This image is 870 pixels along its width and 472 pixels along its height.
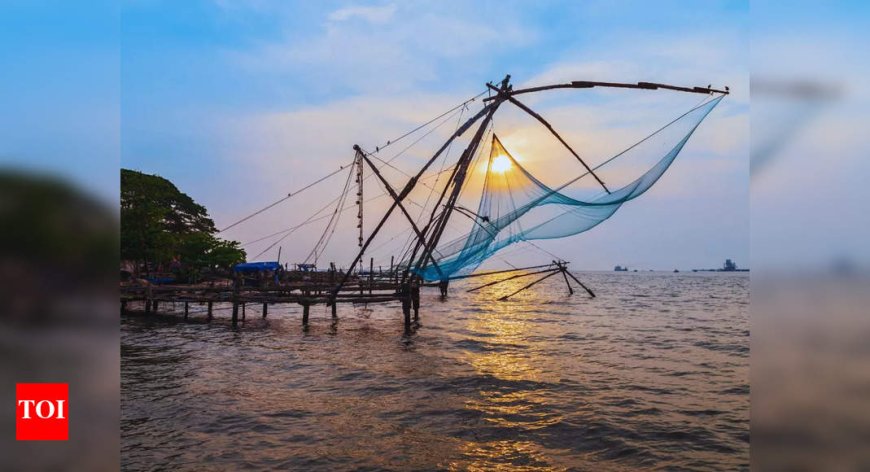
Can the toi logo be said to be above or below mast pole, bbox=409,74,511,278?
below

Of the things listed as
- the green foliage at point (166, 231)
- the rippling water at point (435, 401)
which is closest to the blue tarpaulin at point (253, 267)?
the green foliage at point (166, 231)

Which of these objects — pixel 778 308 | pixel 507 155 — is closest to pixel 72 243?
pixel 778 308

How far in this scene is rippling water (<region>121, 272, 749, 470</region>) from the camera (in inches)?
252

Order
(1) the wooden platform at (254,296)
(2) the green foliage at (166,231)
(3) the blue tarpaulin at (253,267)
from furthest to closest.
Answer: (3) the blue tarpaulin at (253,267), (2) the green foliage at (166,231), (1) the wooden platform at (254,296)

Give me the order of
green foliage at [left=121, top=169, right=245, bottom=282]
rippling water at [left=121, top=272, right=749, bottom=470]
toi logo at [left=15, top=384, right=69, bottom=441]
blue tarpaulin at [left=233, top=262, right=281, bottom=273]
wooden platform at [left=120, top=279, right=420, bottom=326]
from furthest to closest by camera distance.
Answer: blue tarpaulin at [left=233, top=262, right=281, bottom=273] → green foliage at [left=121, top=169, right=245, bottom=282] → wooden platform at [left=120, top=279, right=420, bottom=326] → rippling water at [left=121, top=272, right=749, bottom=470] → toi logo at [left=15, top=384, right=69, bottom=441]

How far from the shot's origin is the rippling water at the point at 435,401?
6398 mm

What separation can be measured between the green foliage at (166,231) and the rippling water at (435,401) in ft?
33.4

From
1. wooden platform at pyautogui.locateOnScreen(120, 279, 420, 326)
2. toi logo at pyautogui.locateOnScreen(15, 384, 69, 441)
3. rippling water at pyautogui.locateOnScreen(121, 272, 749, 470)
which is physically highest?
toi logo at pyautogui.locateOnScreen(15, 384, 69, 441)

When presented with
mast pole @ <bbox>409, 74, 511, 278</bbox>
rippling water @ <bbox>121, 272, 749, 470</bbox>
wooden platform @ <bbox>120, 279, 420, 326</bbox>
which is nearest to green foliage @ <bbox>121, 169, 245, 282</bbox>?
wooden platform @ <bbox>120, 279, 420, 326</bbox>

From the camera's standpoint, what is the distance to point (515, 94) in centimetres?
1224

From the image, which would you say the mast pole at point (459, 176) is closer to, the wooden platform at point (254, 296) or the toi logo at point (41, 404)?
the wooden platform at point (254, 296)

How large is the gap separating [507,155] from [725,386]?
24.2 feet

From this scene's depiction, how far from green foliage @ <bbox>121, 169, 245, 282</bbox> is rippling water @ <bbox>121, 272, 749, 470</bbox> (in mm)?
10185

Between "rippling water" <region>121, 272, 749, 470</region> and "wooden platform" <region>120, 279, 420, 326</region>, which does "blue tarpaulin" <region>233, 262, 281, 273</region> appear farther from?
"rippling water" <region>121, 272, 749, 470</region>
